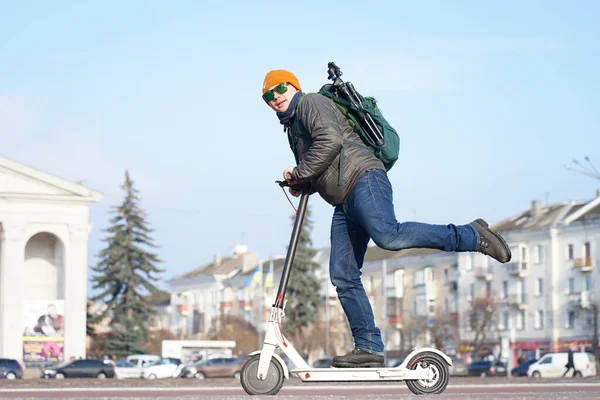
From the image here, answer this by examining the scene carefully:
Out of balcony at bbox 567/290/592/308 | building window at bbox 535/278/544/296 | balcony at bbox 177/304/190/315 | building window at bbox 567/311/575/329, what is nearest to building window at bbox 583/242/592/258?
balcony at bbox 567/290/592/308

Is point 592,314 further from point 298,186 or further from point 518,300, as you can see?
point 298,186

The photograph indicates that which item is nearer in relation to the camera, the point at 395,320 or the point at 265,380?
the point at 265,380

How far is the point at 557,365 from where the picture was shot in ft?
196

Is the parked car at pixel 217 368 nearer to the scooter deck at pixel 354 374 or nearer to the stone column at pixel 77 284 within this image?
the stone column at pixel 77 284

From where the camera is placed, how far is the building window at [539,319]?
9550 cm

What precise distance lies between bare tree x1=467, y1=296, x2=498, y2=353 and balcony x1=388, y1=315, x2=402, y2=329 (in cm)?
1475

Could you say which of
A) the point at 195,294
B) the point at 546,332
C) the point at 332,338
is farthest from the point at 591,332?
the point at 195,294

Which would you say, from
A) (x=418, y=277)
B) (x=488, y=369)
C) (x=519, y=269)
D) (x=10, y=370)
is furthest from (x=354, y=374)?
(x=418, y=277)

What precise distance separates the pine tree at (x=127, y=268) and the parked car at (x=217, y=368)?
71.8 feet

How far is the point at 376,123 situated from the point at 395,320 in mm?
105306

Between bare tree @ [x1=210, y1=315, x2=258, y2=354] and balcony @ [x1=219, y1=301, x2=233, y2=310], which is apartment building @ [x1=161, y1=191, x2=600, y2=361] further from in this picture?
balcony @ [x1=219, y1=301, x2=233, y2=310]

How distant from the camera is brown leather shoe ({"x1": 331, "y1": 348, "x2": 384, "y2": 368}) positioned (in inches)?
283

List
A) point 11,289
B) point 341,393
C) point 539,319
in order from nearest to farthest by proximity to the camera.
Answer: point 341,393 < point 11,289 < point 539,319

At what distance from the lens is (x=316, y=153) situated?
23.4ft
